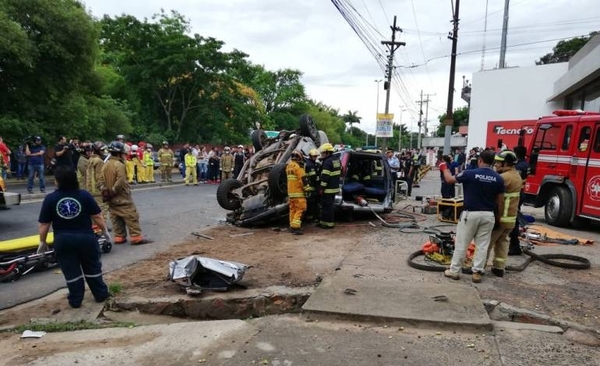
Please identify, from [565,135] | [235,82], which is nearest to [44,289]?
[565,135]

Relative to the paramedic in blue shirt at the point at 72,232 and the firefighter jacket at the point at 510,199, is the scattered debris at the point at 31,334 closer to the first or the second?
the paramedic in blue shirt at the point at 72,232

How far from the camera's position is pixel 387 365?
3383 mm

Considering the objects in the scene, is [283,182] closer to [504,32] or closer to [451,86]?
[451,86]

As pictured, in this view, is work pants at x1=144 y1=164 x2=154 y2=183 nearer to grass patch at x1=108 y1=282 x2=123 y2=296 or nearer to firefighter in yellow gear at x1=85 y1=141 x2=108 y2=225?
firefighter in yellow gear at x1=85 y1=141 x2=108 y2=225

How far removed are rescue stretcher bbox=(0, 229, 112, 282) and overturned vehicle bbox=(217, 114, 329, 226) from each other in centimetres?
382

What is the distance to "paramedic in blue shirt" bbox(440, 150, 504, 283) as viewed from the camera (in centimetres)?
540

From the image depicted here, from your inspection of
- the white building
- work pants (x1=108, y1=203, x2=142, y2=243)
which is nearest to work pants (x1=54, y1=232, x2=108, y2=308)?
work pants (x1=108, y1=203, x2=142, y2=243)

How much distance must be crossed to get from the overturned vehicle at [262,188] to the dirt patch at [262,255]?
0.33 meters

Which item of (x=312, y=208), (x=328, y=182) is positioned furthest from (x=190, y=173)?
(x=328, y=182)

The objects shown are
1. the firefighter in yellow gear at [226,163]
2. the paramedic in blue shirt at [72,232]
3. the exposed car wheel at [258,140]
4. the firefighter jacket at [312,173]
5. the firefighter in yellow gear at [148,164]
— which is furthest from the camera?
the firefighter in yellow gear at [226,163]

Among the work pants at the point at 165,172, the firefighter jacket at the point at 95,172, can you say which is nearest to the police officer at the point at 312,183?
the firefighter jacket at the point at 95,172

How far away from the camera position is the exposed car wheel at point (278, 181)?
9039 mm

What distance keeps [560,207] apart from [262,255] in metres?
6.73

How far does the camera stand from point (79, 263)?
15.7 ft
